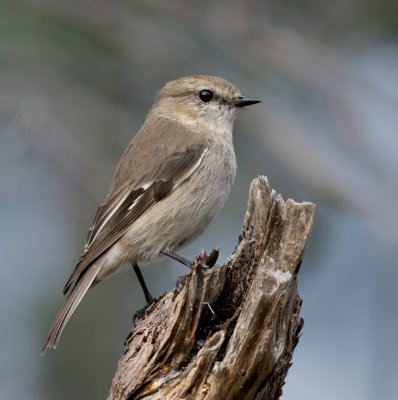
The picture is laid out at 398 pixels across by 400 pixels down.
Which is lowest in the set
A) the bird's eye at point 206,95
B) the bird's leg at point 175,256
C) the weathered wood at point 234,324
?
the weathered wood at point 234,324

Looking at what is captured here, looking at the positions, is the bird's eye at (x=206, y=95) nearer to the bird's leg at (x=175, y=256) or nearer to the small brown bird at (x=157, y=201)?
the small brown bird at (x=157, y=201)

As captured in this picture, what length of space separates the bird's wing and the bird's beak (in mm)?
610

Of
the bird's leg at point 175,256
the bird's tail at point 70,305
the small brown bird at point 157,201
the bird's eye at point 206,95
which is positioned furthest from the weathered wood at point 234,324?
the bird's eye at point 206,95

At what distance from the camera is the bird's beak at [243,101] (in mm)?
6777

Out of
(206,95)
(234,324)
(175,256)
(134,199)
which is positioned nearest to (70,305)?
(175,256)

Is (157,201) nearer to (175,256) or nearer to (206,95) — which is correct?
(175,256)

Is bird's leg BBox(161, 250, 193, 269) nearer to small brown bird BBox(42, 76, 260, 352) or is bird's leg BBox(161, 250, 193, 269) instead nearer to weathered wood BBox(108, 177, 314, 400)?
small brown bird BBox(42, 76, 260, 352)

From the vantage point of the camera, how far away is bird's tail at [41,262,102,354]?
5473mm

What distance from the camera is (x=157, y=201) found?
6.07 meters

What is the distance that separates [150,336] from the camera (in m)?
4.56

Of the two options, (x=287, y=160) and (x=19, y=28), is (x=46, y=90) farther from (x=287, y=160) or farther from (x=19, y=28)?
(x=287, y=160)

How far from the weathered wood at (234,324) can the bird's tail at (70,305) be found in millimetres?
884

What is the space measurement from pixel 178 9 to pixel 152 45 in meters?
0.44

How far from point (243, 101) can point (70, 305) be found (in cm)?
211
